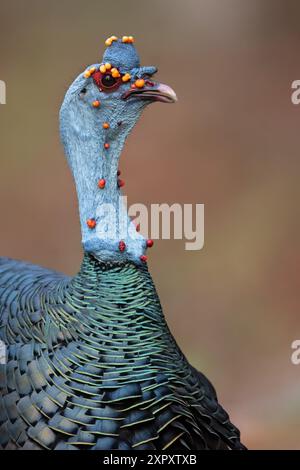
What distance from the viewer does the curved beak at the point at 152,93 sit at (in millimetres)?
2406

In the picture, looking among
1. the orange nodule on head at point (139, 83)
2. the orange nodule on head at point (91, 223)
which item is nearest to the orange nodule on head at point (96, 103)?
→ the orange nodule on head at point (139, 83)

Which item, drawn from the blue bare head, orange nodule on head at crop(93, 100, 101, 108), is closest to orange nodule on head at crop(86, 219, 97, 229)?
the blue bare head

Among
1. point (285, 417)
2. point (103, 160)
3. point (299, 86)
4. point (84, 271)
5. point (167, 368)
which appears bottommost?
point (285, 417)

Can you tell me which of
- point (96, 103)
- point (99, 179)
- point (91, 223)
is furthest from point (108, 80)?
point (91, 223)

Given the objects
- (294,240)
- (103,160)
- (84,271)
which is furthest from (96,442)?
(294,240)

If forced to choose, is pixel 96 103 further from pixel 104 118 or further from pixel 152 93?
pixel 152 93

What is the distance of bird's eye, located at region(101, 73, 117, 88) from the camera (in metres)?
2.39

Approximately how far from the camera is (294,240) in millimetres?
4449

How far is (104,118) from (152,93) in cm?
15

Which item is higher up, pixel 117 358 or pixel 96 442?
pixel 117 358

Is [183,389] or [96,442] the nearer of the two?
[96,442]

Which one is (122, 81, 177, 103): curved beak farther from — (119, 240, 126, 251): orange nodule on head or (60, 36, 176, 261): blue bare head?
(119, 240, 126, 251): orange nodule on head

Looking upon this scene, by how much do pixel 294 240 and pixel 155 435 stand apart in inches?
93.5
